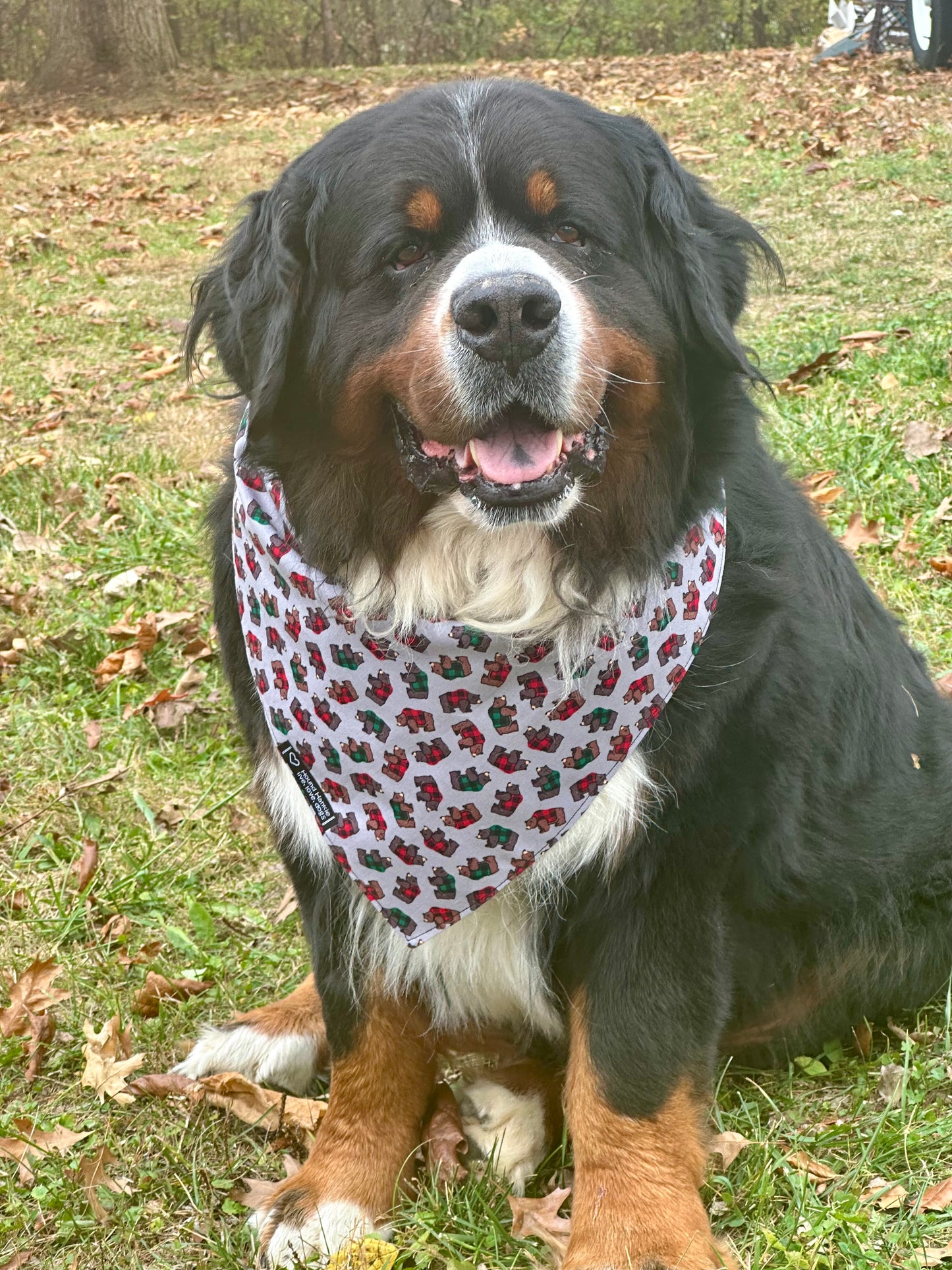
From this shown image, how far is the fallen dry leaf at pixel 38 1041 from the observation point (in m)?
2.90

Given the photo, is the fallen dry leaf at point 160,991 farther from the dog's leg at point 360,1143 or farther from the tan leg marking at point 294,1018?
the dog's leg at point 360,1143

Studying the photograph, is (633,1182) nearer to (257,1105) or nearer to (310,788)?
(257,1105)

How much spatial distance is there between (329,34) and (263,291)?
61.6 ft

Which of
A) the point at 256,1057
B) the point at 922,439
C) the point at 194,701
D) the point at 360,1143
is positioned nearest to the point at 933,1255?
the point at 360,1143

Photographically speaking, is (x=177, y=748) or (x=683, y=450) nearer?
(x=683, y=450)

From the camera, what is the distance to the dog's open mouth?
2.30m

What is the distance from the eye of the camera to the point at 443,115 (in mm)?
2350

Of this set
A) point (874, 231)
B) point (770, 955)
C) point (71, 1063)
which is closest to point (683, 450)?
point (770, 955)

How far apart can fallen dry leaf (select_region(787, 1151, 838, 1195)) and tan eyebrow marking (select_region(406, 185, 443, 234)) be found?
1.86 meters

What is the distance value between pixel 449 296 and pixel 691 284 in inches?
20.2

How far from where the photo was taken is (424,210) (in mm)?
2316

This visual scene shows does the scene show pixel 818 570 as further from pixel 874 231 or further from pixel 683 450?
pixel 874 231

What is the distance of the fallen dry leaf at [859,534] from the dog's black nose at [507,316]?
2.67m

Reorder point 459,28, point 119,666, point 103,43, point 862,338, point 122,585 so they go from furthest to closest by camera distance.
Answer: point 459,28 < point 103,43 < point 862,338 < point 122,585 < point 119,666
